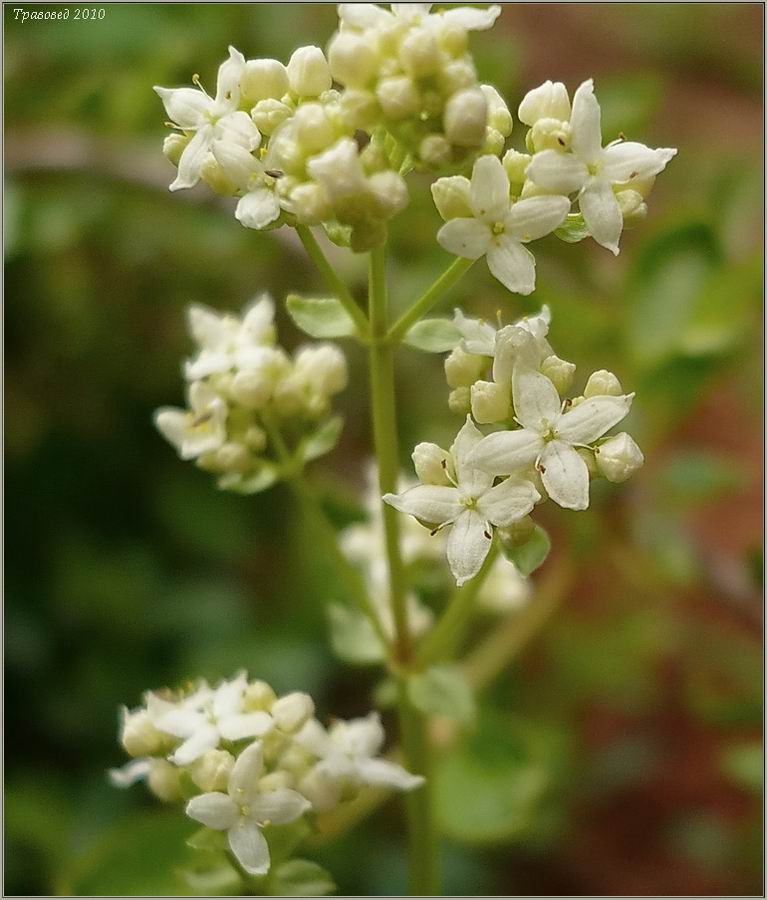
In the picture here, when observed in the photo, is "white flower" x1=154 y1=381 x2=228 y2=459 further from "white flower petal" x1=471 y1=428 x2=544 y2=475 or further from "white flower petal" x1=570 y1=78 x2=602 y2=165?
"white flower petal" x1=570 y1=78 x2=602 y2=165

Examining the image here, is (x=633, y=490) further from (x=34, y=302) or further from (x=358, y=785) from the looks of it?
(x=34, y=302)

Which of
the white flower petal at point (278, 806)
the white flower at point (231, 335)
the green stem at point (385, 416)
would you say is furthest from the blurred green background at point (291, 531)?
the white flower petal at point (278, 806)

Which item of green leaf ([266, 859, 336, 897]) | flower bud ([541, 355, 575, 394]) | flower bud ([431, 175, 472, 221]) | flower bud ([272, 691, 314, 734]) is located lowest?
green leaf ([266, 859, 336, 897])

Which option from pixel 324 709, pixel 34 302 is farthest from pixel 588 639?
pixel 34 302

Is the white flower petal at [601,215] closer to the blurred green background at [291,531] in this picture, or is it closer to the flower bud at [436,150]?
the flower bud at [436,150]

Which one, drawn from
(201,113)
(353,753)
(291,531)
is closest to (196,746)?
(353,753)

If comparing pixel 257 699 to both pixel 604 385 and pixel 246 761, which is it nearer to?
pixel 246 761

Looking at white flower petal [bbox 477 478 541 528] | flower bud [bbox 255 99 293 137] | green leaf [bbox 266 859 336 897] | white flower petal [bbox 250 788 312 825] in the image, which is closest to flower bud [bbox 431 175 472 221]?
flower bud [bbox 255 99 293 137]
